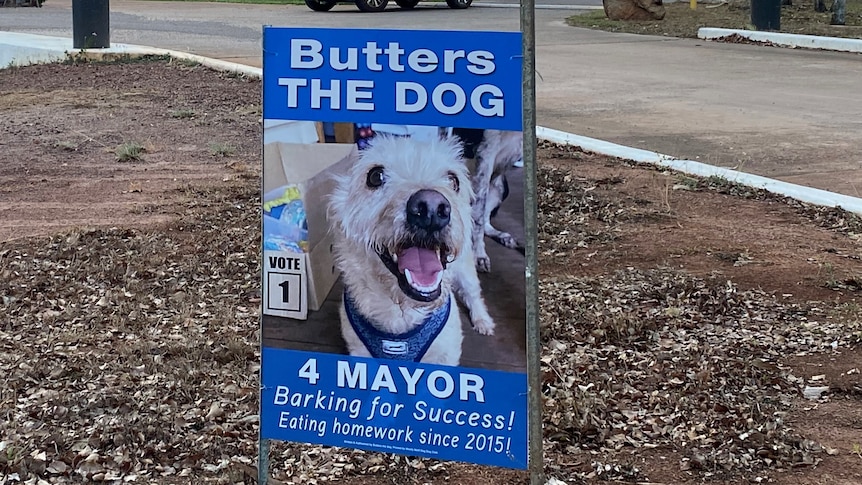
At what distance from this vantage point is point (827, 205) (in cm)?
646

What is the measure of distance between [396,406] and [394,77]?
87 centimetres

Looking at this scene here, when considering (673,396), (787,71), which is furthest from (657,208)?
(787,71)

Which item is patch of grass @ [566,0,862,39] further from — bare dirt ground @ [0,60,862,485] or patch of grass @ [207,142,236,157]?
bare dirt ground @ [0,60,862,485]

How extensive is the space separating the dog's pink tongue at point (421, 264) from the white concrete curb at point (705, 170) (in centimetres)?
419

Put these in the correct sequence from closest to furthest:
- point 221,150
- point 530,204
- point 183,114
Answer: point 530,204 < point 221,150 < point 183,114

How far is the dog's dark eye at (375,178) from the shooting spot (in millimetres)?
2867

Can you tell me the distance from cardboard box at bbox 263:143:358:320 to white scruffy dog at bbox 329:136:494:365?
0.04 m

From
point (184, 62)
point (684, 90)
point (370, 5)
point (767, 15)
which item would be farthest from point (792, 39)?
point (370, 5)

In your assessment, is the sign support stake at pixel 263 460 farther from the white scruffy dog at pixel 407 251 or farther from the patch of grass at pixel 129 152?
the patch of grass at pixel 129 152

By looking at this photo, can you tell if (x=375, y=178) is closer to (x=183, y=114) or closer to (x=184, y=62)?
(x=183, y=114)

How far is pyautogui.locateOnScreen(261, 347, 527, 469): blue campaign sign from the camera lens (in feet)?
9.43

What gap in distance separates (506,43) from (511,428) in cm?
98

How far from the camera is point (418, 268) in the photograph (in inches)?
114

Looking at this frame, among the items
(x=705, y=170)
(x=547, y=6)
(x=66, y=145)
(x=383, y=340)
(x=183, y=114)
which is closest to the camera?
(x=383, y=340)
